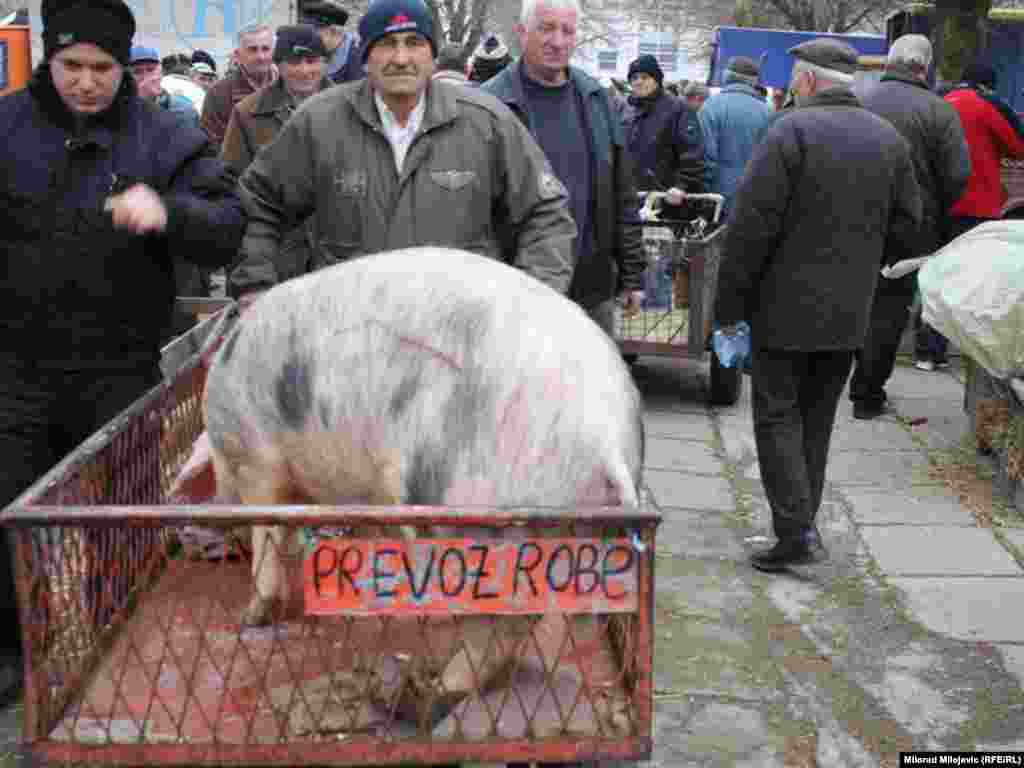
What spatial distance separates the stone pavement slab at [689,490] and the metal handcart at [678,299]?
1251 millimetres

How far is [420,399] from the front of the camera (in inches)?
103

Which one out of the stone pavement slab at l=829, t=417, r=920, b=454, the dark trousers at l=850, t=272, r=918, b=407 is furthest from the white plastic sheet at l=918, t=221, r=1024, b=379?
the dark trousers at l=850, t=272, r=918, b=407

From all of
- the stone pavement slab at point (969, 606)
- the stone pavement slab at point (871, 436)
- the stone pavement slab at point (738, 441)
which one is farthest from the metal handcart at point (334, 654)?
the stone pavement slab at point (871, 436)

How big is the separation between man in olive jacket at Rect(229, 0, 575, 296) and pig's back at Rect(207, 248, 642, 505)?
1083 millimetres

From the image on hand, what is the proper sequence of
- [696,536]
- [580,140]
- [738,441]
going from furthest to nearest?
[738,441] → [696,536] → [580,140]

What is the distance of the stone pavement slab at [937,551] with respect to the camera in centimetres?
571

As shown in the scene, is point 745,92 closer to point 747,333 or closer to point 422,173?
point 747,333

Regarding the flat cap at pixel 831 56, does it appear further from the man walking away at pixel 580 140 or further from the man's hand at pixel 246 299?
the man's hand at pixel 246 299

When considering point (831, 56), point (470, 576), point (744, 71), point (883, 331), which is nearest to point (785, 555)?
point (831, 56)

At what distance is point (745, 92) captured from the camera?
10.7 meters

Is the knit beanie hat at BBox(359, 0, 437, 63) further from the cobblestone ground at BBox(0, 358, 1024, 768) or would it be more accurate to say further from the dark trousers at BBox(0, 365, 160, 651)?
the cobblestone ground at BBox(0, 358, 1024, 768)

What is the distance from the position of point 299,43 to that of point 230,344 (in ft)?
13.4

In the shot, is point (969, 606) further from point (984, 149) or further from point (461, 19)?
point (461, 19)

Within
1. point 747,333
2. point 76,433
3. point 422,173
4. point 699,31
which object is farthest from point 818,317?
point 699,31
